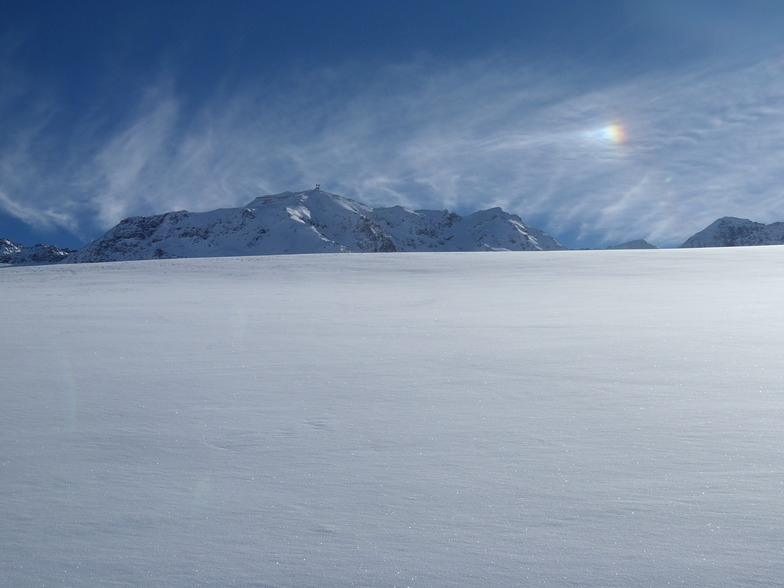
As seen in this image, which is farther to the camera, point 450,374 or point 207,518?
point 450,374

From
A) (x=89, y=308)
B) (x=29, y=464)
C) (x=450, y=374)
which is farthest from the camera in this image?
(x=89, y=308)

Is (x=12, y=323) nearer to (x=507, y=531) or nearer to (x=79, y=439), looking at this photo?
(x=79, y=439)

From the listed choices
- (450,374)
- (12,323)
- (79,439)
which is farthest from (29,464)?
(12,323)

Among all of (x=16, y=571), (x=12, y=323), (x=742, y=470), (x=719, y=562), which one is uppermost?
(x=12, y=323)

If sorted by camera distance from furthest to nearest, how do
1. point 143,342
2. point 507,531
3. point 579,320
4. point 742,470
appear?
1. point 579,320
2. point 143,342
3. point 742,470
4. point 507,531

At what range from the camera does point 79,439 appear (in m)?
2.74

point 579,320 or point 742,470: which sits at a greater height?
point 579,320

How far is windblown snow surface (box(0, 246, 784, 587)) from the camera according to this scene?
1.77 meters

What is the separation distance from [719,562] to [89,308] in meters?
8.60

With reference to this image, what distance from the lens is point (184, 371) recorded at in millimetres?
4207

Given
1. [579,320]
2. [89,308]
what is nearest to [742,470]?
[579,320]

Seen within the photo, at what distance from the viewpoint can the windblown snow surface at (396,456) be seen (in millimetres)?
1769

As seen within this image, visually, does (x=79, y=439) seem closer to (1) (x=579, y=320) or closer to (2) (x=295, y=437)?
(2) (x=295, y=437)

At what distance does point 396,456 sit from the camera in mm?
2496
